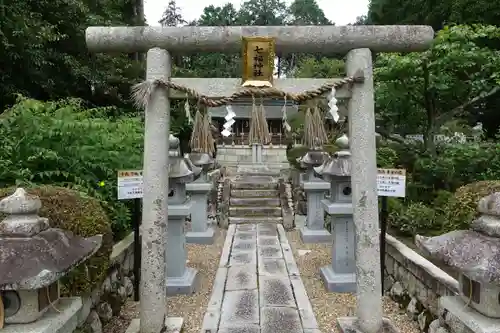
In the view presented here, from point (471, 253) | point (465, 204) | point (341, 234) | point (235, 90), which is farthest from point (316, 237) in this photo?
point (471, 253)

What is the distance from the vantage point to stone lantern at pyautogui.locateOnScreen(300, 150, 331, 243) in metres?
10.3

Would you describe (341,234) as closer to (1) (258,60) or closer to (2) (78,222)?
(1) (258,60)

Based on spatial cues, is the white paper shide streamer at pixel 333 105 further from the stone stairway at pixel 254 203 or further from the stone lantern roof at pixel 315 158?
the stone stairway at pixel 254 203

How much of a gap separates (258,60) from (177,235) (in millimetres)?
3438

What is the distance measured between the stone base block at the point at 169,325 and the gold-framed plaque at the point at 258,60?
3.06 m

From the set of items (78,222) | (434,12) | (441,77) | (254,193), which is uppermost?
(434,12)

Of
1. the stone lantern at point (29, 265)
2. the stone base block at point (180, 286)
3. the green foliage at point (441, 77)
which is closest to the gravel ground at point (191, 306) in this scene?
the stone base block at point (180, 286)

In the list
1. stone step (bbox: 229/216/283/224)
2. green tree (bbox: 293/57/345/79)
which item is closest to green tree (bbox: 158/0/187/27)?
green tree (bbox: 293/57/345/79)

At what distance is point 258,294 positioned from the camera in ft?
20.9

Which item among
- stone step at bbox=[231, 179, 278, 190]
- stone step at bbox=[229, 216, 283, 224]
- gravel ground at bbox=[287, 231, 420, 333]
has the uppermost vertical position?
stone step at bbox=[231, 179, 278, 190]

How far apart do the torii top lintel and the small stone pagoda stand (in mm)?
2583

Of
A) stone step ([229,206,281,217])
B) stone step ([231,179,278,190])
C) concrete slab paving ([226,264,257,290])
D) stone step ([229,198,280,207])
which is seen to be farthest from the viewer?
stone step ([231,179,278,190])

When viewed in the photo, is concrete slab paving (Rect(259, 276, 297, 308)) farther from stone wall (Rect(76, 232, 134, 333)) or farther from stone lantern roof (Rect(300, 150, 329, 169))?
stone lantern roof (Rect(300, 150, 329, 169))

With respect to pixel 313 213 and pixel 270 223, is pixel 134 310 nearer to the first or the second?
pixel 313 213
